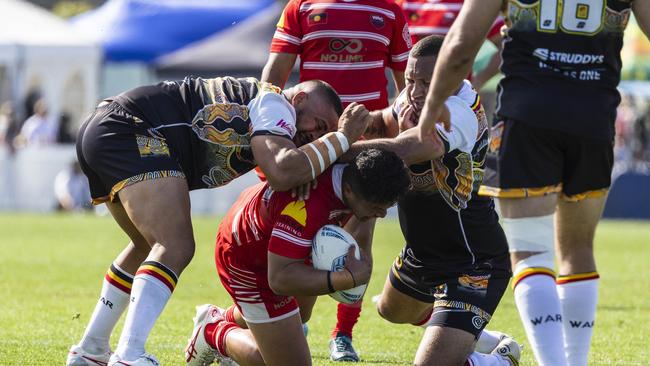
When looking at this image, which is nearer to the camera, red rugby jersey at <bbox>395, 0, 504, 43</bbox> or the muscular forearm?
the muscular forearm

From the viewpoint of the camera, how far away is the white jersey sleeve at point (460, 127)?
5.42 metres

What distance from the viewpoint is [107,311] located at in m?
6.07

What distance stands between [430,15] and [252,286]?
373 centimetres

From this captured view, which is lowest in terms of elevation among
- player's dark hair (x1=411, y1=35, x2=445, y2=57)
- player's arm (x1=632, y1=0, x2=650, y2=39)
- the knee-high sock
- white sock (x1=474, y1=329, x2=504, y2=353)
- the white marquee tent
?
the white marquee tent

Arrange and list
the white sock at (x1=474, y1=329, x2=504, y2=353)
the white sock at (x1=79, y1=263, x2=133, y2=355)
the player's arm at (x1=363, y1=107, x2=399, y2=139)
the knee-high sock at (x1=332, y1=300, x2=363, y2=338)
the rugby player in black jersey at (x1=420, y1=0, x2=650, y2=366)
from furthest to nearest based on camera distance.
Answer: the knee-high sock at (x1=332, y1=300, x2=363, y2=338) → the white sock at (x1=474, y1=329, x2=504, y2=353) → the white sock at (x1=79, y1=263, x2=133, y2=355) → the player's arm at (x1=363, y1=107, x2=399, y2=139) → the rugby player in black jersey at (x1=420, y1=0, x2=650, y2=366)

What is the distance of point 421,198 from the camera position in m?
5.87

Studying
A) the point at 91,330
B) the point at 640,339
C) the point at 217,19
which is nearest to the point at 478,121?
the point at 91,330

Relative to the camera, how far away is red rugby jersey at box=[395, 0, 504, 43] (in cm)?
873

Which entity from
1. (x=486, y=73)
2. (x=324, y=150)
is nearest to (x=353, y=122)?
(x=324, y=150)

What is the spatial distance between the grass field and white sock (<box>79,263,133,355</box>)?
0.48 m

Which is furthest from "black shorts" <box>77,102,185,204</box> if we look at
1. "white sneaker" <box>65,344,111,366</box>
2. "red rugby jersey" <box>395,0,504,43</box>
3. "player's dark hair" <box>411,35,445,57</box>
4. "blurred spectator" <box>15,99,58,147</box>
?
"blurred spectator" <box>15,99,58,147</box>

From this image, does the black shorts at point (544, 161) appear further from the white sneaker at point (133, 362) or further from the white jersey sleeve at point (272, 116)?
the white sneaker at point (133, 362)

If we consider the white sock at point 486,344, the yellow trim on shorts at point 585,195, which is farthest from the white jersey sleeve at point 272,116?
the white sock at point 486,344

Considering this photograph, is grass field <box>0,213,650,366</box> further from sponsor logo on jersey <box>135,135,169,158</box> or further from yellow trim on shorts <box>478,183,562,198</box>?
yellow trim on shorts <box>478,183,562,198</box>
